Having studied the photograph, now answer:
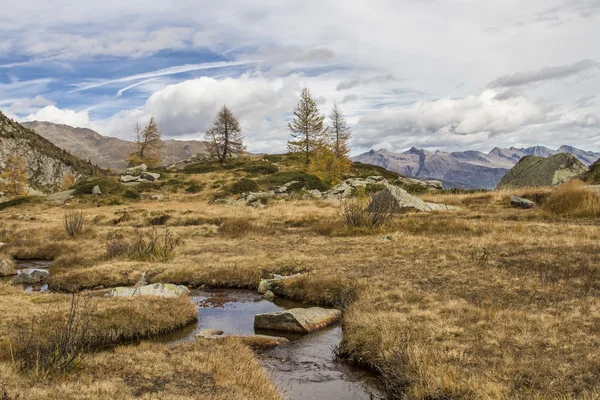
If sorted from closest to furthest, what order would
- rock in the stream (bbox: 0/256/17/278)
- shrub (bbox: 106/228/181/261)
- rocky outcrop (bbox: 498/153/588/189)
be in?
rock in the stream (bbox: 0/256/17/278) → shrub (bbox: 106/228/181/261) → rocky outcrop (bbox: 498/153/588/189)

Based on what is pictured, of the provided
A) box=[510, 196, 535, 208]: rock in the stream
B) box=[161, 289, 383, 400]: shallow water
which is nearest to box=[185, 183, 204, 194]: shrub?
box=[510, 196, 535, 208]: rock in the stream

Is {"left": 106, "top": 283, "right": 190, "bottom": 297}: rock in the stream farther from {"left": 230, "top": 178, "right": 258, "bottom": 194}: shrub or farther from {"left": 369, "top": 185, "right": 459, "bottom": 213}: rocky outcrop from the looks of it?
{"left": 230, "top": 178, "right": 258, "bottom": 194}: shrub

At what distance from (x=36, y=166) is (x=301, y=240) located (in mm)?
167541

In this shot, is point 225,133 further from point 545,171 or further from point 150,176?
point 545,171

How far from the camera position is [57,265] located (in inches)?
819

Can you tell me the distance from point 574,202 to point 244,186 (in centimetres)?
4000

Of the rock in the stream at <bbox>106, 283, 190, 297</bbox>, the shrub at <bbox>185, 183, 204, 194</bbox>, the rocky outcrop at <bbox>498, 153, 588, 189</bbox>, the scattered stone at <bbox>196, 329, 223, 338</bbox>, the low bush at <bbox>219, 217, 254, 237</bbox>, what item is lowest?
the scattered stone at <bbox>196, 329, 223, 338</bbox>

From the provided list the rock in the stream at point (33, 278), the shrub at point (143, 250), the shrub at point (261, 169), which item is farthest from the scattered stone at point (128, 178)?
the rock in the stream at point (33, 278)

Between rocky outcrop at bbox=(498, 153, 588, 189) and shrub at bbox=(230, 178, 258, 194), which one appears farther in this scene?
shrub at bbox=(230, 178, 258, 194)

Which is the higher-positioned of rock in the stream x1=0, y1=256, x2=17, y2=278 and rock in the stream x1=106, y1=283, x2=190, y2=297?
rock in the stream x1=106, y1=283, x2=190, y2=297

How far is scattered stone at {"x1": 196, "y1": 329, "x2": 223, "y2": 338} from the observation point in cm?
1105

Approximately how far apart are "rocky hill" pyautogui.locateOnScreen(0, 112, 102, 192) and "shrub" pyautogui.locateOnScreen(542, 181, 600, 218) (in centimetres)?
15029

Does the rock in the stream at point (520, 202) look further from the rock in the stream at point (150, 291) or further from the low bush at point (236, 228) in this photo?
the rock in the stream at point (150, 291)

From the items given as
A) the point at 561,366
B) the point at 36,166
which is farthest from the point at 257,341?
the point at 36,166
